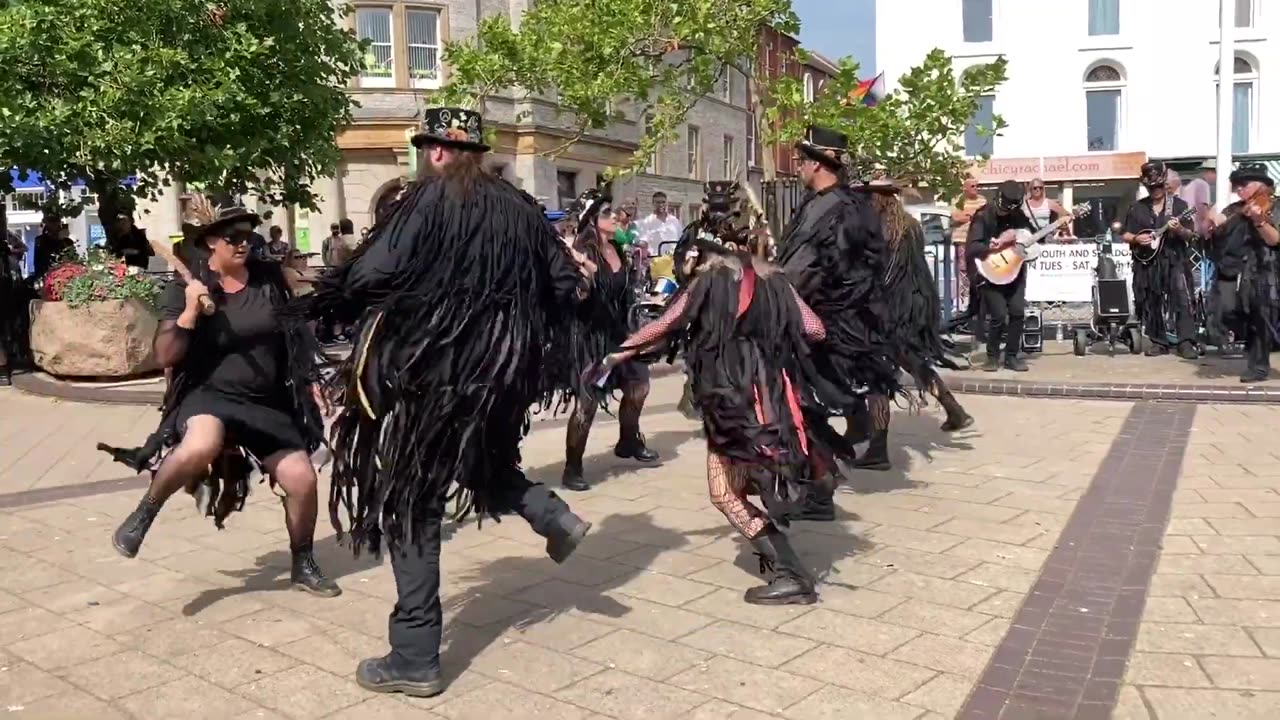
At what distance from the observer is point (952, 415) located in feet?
27.4

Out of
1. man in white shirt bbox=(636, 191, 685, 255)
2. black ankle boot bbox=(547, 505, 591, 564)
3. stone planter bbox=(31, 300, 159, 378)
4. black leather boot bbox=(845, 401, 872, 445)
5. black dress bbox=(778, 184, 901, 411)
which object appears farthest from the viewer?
man in white shirt bbox=(636, 191, 685, 255)

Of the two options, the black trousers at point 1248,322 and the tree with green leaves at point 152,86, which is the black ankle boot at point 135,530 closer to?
the tree with green leaves at point 152,86

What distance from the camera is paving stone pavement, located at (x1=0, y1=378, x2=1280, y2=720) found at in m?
3.79

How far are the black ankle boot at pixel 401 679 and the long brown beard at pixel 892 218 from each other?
167 inches

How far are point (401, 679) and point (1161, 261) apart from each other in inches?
418

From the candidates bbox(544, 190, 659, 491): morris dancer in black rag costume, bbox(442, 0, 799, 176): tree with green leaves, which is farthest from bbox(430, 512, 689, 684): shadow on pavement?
bbox(442, 0, 799, 176): tree with green leaves

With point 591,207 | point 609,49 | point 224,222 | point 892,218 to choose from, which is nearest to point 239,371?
point 224,222

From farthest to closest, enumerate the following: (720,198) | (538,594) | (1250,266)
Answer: (1250,266) < (538,594) < (720,198)

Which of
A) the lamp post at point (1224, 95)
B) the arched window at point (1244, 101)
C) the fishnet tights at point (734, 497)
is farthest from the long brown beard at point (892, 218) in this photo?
the arched window at point (1244, 101)

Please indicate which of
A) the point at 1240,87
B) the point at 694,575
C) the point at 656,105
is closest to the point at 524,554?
the point at 694,575

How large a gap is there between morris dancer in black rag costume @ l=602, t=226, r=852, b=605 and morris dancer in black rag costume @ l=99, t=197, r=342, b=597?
135cm

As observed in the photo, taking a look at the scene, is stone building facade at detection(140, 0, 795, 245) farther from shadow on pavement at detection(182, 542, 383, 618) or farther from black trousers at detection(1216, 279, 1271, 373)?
shadow on pavement at detection(182, 542, 383, 618)

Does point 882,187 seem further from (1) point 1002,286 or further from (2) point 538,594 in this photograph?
(1) point 1002,286

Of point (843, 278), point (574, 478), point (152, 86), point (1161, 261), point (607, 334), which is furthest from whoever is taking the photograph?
point (1161, 261)
